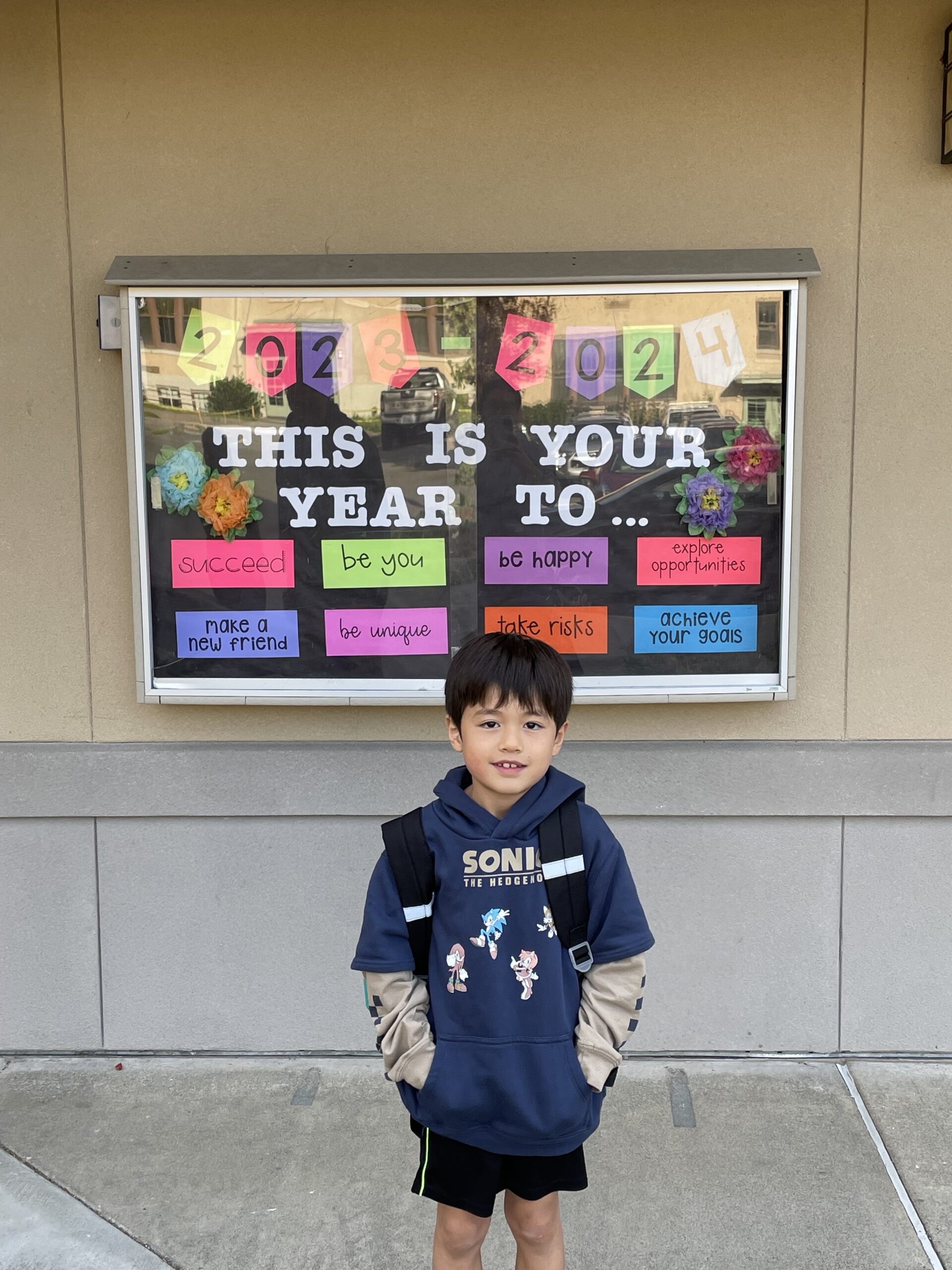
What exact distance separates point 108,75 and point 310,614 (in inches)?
69.0

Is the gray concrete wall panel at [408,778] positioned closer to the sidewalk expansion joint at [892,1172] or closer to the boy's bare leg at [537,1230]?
the sidewalk expansion joint at [892,1172]

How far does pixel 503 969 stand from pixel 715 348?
2069mm

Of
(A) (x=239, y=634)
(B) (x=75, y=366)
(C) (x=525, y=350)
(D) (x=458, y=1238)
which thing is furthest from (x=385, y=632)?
(D) (x=458, y=1238)

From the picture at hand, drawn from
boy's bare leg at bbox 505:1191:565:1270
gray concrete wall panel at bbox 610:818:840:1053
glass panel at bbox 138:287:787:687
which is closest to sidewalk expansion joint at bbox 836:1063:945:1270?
gray concrete wall panel at bbox 610:818:840:1053

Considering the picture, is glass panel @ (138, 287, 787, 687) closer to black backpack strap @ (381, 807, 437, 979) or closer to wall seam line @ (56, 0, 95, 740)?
wall seam line @ (56, 0, 95, 740)

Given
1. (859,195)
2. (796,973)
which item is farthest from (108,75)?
(796,973)

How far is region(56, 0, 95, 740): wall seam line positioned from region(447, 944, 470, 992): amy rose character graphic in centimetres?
193

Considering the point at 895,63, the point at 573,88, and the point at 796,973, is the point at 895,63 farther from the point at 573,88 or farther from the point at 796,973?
the point at 796,973

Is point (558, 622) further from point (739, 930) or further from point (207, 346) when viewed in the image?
point (207, 346)

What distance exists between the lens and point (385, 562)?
11.2 ft

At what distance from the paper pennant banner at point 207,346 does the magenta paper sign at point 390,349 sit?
1.35 feet

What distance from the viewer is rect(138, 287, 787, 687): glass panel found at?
10.9 ft

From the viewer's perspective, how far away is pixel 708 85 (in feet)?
10.8

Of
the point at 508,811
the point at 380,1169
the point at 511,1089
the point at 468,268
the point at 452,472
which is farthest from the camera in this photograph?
the point at 452,472
